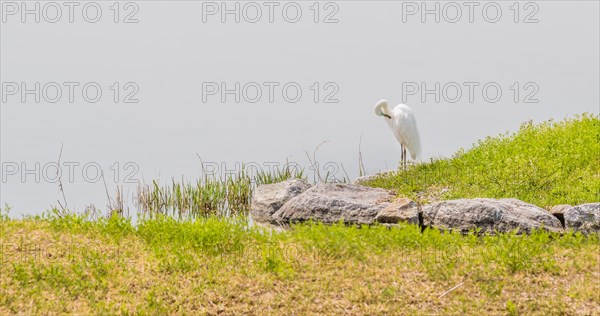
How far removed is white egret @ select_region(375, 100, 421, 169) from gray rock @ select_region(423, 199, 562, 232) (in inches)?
297

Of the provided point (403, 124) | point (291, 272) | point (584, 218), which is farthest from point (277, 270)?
point (403, 124)

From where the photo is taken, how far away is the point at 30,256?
8.21 m

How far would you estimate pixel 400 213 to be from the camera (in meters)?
10.3

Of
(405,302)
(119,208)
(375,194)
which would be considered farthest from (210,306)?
(119,208)

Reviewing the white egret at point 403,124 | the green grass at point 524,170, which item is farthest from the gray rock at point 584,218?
the white egret at point 403,124

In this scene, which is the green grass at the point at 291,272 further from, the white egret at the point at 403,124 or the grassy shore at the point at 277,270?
the white egret at the point at 403,124

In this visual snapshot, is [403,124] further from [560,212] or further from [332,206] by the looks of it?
[560,212]

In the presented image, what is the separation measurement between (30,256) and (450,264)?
4986 mm

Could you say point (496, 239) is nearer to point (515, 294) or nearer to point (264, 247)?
point (515, 294)

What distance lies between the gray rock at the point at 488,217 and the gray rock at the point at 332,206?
1.38 metres

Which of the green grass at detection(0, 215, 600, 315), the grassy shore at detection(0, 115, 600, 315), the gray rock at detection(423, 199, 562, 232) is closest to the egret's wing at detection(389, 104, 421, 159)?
the gray rock at detection(423, 199, 562, 232)

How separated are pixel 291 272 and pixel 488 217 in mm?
3725

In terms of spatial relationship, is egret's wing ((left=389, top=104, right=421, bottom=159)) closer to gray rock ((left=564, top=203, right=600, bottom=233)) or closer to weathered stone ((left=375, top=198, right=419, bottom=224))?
weathered stone ((left=375, top=198, right=419, bottom=224))

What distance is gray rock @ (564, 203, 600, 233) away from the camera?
988 cm
